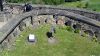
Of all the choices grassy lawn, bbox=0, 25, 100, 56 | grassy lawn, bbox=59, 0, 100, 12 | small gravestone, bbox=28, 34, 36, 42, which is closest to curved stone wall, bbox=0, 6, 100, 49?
grassy lawn, bbox=0, 25, 100, 56


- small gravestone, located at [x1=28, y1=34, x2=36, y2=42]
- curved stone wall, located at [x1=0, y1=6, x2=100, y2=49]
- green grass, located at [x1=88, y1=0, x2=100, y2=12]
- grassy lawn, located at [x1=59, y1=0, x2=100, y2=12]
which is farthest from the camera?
grassy lawn, located at [x1=59, y1=0, x2=100, y2=12]

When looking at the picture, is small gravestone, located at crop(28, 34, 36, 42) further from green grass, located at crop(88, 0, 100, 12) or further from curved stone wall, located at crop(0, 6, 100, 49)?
green grass, located at crop(88, 0, 100, 12)

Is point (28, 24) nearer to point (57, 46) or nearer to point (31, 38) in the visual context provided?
point (31, 38)

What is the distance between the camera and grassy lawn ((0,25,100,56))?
57.4ft

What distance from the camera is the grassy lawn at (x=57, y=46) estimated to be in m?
17.5

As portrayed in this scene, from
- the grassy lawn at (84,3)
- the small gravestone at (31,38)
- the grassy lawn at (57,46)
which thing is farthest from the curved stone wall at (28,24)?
the grassy lawn at (84,3)

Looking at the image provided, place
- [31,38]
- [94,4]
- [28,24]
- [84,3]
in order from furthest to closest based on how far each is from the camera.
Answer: [84,3] < [94,4] < [28,24] < [31,38]

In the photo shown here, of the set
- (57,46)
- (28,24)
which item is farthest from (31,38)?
(28,24)

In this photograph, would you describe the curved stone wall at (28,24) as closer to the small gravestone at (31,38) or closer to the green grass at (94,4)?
the small gravestone at (31,38)

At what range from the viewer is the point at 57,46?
18.2 meters

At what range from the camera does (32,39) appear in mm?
18344

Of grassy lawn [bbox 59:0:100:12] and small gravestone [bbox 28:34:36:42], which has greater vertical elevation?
small gravestone [bbox 28:34:36:42]

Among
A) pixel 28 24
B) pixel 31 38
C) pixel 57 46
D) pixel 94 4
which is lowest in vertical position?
pixel 94 4

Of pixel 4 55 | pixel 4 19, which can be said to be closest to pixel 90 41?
pixel 4 55
